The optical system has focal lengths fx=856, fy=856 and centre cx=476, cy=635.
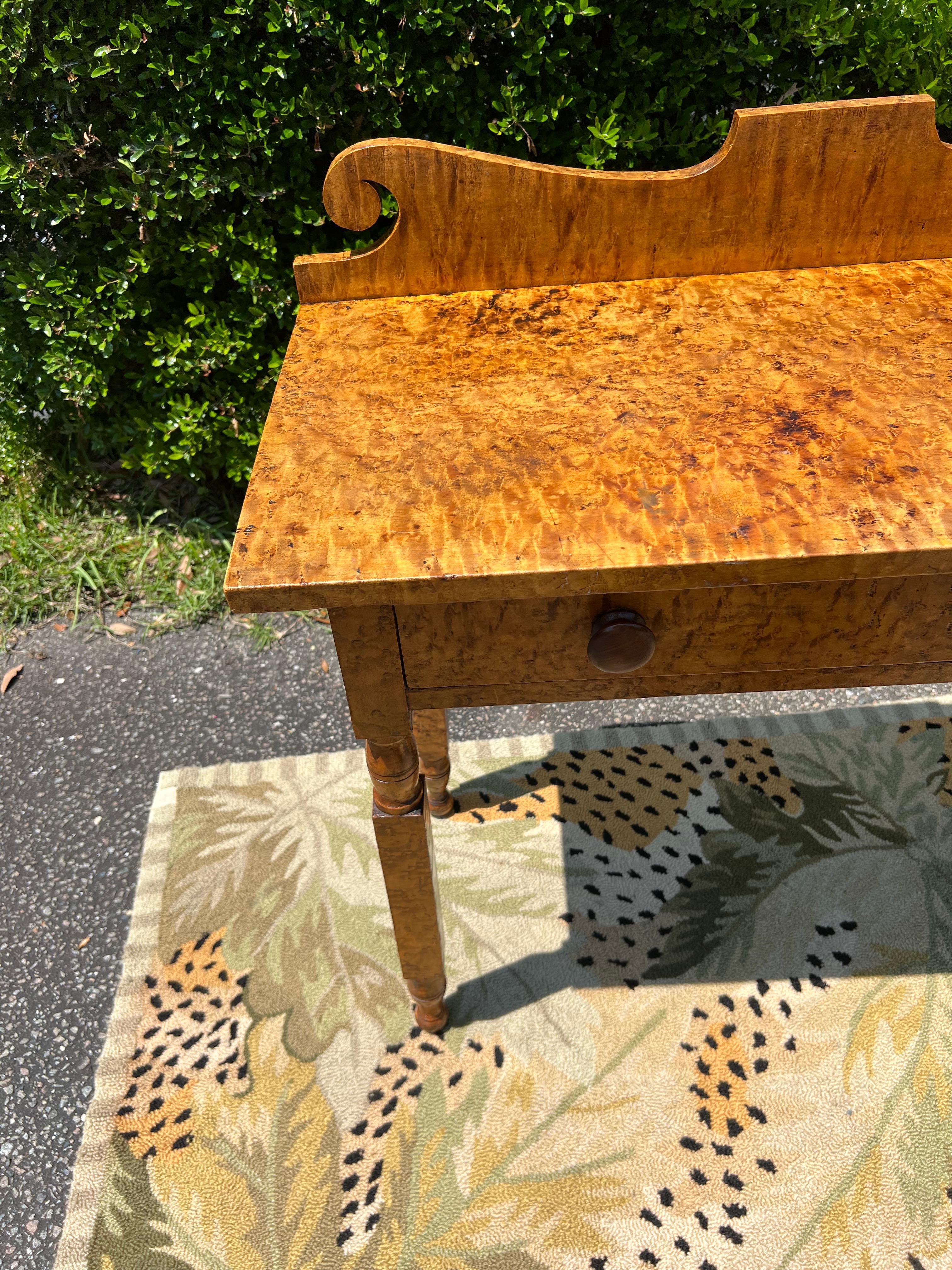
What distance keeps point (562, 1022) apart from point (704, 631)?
958 mm

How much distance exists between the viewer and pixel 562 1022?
163 cm

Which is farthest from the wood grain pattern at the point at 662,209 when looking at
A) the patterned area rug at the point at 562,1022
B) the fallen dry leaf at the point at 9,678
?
the fallen dry leaf at the point at 9,678

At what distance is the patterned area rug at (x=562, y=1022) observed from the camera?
1.37 meters

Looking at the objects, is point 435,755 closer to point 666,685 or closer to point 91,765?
point 666,685

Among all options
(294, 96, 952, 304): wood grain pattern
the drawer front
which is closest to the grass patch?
(294, 96, 952, 304): wood grain pattern

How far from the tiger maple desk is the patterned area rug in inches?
10.4

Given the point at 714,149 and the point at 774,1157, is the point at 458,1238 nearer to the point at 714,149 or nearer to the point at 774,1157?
the point at 774,1157

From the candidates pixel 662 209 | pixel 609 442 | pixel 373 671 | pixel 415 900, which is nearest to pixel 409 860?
pixel 415 900

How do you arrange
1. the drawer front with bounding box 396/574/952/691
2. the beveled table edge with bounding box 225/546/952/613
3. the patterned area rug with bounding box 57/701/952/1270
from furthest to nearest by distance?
the patterned area rug with bounding box 57/701/952/1270 → the drawer front with bounding box 396/574/952/691 → the beveled table edge with bounding box 225/546/952/613

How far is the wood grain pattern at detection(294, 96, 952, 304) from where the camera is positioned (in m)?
1.29

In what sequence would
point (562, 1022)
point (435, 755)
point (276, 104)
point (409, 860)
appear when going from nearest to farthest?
point (409, 860) → point (562, 1022) → point (435, 755) → point (276, 104)

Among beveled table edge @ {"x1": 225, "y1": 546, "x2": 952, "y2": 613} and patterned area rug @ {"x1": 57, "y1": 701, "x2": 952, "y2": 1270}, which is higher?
beveled table edge @ {"x1": 225, "y1": 546, "x2": 952, "y2": 613}

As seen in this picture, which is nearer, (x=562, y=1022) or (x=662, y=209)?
(x=662, y=209)

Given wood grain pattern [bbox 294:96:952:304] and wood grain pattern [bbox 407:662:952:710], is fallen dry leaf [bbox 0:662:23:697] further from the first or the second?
wood grain pattern [bbox 407:662:952:710]
